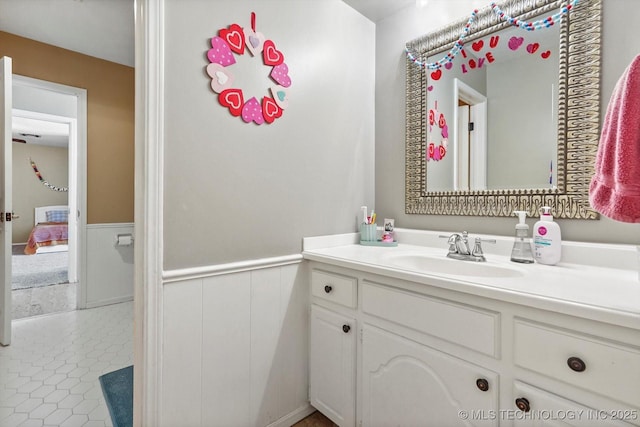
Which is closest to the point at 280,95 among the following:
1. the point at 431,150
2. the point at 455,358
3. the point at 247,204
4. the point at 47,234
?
the point at 247,204

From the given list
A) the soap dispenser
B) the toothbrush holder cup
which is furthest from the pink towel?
the toothbrush holder cup

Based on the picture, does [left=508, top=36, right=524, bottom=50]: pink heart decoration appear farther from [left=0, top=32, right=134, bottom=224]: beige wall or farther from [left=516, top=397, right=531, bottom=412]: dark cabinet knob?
[left=0, top=32, right=134, bottom=224]: beige wall

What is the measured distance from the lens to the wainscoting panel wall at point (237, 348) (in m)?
1.09

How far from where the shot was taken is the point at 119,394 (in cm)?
157

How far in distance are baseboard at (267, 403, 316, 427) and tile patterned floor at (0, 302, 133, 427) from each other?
30.9 inches

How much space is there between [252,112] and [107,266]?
8.66ft

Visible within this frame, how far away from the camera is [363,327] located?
1.20 m

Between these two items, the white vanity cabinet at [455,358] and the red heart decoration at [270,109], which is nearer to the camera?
the white vanity cabinet at [455,358]

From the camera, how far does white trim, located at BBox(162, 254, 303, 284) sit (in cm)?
107

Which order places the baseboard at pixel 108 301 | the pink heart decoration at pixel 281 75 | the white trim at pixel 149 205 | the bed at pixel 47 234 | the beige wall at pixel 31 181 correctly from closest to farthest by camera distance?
the white trim at pixel 149 205 < the pink heart decoration at pixel 281 75 < the baseboard at pixel 108 301 < the bed at pixel 47 234 < the beige wall at pixel 31 181

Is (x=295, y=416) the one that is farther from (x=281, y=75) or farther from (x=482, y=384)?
(x=281, y=75)

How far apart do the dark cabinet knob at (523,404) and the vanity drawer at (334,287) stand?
59 cm

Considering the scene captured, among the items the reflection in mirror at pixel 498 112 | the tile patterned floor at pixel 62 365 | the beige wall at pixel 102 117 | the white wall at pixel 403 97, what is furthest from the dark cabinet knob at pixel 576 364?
the beige wall at pixel 102 117

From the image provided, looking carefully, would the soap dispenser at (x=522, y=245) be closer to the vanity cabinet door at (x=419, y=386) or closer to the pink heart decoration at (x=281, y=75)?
the vanity cabinet door at (x=419, y=386)
